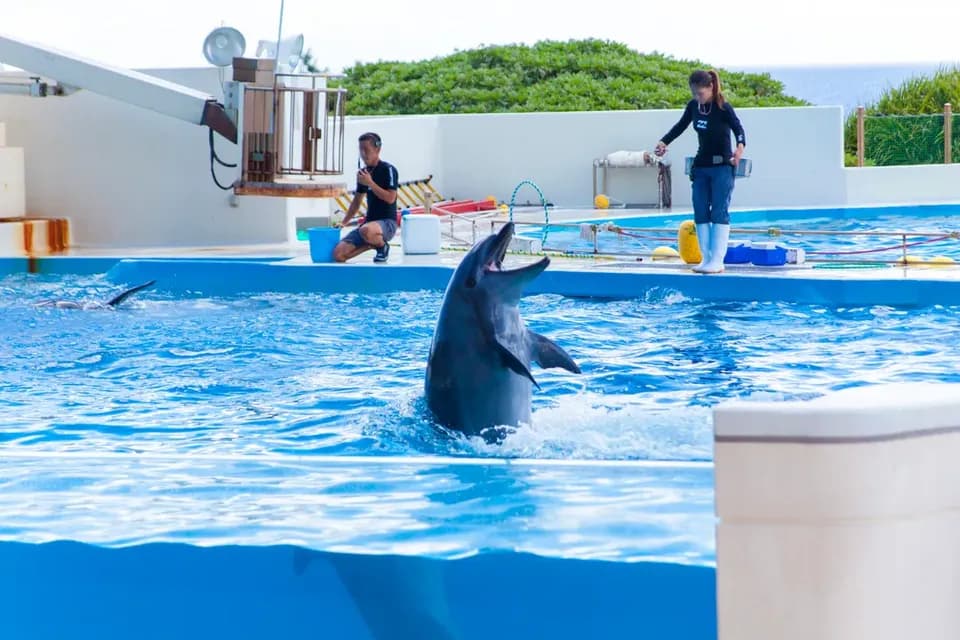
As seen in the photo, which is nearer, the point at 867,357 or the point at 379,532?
the point at 379,532

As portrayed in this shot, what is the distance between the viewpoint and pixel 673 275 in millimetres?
9227

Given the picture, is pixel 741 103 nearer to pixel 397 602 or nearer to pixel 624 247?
pixel 624 247

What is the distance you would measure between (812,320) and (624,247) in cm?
461

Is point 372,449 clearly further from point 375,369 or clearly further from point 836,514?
point 836,514

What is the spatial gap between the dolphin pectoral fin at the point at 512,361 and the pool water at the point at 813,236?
7414 millimetres

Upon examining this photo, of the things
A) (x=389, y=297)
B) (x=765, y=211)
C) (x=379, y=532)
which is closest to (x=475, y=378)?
(x=379, y=532)

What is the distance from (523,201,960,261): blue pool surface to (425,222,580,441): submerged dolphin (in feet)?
26.1

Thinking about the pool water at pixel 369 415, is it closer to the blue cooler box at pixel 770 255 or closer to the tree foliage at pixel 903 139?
the blue cooler box at pixel 770 255

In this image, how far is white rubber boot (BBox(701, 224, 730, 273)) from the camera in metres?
9.22

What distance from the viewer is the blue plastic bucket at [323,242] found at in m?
10.3

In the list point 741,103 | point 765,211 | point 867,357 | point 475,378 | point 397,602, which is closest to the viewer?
point 397,602

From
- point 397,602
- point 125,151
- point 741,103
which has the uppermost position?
point 741,103

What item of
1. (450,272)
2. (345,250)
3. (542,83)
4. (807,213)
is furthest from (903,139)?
(450,272)

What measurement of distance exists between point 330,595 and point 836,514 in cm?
130
